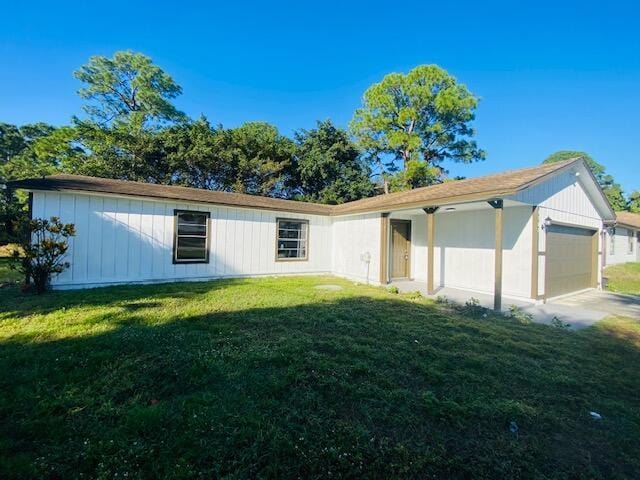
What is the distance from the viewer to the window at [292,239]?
10.9 meters

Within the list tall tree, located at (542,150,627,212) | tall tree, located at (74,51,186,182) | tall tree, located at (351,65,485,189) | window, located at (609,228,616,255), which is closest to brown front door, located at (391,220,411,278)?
tall tree, located at (351,65,485,189)

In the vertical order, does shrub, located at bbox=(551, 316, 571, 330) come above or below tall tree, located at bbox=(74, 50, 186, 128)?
below

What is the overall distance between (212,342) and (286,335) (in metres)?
1.05

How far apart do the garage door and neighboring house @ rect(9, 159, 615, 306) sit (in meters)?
0.04

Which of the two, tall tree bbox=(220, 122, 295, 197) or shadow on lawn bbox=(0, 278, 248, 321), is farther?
tall tree bbox=(220, 122, 295, 197)

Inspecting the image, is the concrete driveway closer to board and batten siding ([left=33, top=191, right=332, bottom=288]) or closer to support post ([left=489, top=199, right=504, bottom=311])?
support post ([left=489, top=199, right=504, bottom=311])


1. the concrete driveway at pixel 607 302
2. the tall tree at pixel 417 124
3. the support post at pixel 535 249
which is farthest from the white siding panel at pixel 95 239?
the tall tree at pixel 417 124

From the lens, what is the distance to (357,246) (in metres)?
11.0

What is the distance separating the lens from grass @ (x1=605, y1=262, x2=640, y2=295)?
11011 millimetres

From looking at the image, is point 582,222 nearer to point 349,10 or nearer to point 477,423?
point 477,423

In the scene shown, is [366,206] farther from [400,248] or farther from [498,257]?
[498,257]

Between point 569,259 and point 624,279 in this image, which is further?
point 624,279

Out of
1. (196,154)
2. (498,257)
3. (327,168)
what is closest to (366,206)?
(498,257)

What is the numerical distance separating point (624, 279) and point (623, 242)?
721 cm
